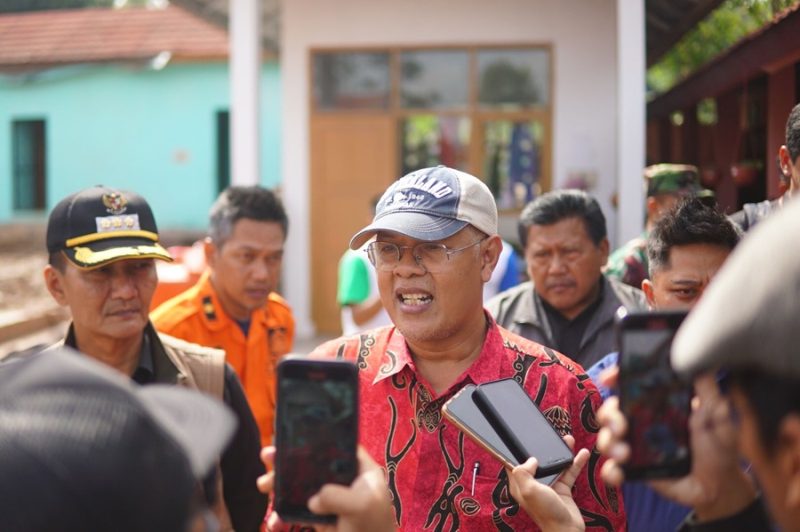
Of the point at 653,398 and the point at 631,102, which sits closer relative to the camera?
the point at 653,398

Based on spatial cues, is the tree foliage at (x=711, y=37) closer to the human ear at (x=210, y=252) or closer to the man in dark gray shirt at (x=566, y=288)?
the man in dark gray shirt at (x=566, y=288)

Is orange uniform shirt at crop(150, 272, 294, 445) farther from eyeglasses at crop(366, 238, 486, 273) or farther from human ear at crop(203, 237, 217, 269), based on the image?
eyeglasses at crop(366, 238, 486, 273)

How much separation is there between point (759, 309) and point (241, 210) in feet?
11.9

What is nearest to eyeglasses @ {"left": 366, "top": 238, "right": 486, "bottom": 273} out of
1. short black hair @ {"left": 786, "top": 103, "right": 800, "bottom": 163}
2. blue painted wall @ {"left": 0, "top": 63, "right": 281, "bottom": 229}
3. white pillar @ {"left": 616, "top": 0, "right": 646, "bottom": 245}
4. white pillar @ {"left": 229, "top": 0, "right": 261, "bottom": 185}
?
short black hair @ {"left": 786, "top": 103, "right": 800, "bottom": 163}

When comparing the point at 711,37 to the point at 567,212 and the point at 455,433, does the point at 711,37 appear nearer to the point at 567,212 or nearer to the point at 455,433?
the point at 567,212

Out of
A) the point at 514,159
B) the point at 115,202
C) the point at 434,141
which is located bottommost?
the point at 115,202

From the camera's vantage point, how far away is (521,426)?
2.17 meters

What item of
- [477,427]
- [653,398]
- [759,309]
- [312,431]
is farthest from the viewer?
[477,427]

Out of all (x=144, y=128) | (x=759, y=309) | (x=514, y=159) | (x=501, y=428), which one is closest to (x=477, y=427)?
(x=501, y=428)

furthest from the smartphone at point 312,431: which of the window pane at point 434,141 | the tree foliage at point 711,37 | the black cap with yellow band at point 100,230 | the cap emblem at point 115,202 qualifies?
the tree foliage at point 711,37

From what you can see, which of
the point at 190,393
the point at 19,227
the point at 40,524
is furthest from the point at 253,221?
the point at 19,227

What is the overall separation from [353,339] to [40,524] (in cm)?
157

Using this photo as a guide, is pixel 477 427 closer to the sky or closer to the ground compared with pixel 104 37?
closer to the ground

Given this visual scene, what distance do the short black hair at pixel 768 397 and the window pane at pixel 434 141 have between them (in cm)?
906
